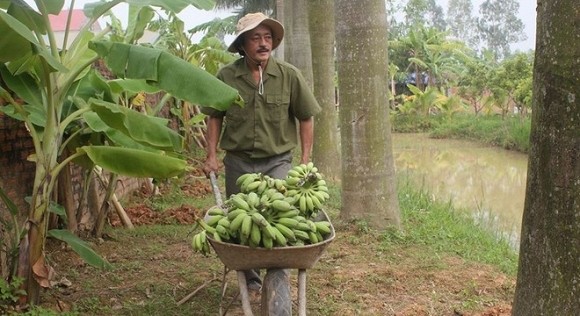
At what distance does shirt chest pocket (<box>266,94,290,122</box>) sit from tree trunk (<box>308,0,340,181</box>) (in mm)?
4892

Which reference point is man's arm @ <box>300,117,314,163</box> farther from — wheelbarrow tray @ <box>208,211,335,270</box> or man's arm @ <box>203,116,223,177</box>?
wheelbarrow tray @ <box>208,211,335,270</box>

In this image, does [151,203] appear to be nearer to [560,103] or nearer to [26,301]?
[26,301]

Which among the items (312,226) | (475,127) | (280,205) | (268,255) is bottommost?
(475,127)

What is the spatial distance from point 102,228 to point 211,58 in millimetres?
5453

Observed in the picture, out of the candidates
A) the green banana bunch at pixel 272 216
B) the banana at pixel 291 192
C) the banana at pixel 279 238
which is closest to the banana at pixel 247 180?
the green banana bunch at pixel 272 216

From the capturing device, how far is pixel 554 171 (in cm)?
309

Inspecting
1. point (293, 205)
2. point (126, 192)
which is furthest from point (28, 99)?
point (126, 192)

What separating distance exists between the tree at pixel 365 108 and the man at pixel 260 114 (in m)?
1.72

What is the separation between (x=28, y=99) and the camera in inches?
173

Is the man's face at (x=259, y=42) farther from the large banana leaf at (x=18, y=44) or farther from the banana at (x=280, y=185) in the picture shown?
the large banana leaf at (x=18, y=44)

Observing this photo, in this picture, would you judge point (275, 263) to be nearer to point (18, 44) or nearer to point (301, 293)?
point (301, 293)

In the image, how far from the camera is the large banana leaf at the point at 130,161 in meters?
4.25

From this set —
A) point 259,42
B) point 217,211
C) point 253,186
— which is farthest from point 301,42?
point 217,211

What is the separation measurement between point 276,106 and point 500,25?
222 feet
